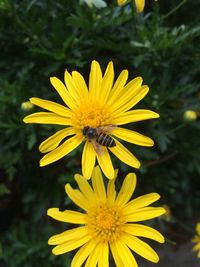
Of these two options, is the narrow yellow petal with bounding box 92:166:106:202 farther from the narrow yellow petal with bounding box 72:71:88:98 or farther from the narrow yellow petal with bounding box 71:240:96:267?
the narrow yellow petal with bounding box 72:71:88:98

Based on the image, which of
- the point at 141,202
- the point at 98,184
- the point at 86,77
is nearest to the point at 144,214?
the point at 141,202

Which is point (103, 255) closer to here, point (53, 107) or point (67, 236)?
point (67, 236)

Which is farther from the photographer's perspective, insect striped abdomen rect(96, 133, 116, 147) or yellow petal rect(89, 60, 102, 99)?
yellow petal rect(89, 60, 102, 99)

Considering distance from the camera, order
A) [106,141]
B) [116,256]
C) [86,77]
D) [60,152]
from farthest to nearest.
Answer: [86,77] → [116,256] → [60,152] → [106,141]

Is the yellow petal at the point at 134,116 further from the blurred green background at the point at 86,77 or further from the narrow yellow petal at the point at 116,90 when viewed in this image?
the blurred green background at the point at 86,77

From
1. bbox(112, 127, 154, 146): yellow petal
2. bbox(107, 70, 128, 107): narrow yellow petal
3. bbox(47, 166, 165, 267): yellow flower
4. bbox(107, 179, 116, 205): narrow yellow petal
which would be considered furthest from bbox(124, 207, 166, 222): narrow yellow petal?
bbox(107, 70, 128, 107): narrow yellow petal

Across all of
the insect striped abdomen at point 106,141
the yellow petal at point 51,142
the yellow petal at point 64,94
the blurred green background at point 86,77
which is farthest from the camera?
the blurred green background at point 86,77

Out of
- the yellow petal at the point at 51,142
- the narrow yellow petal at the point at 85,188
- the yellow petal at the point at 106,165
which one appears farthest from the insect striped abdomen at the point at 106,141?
the narrow yellow petal at the point at 85,188
